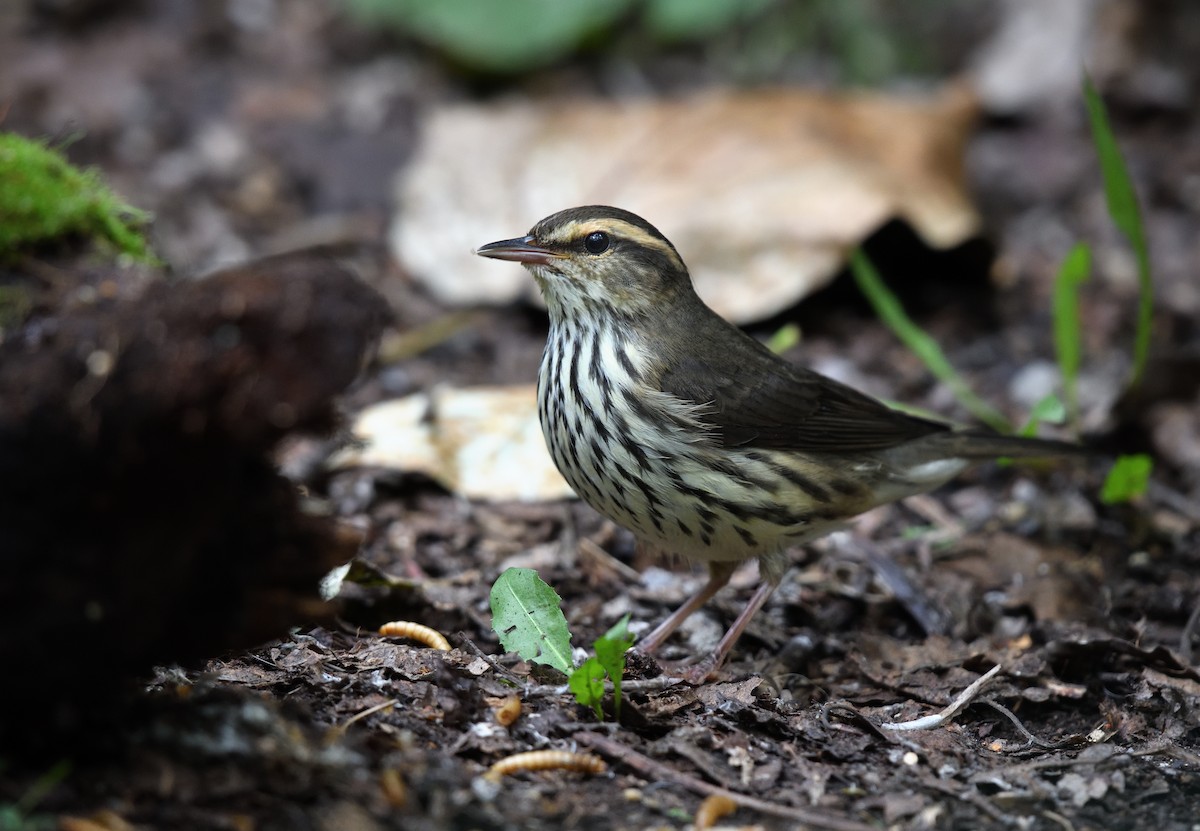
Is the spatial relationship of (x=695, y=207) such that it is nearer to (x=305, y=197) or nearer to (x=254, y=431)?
(x=305, y=197)

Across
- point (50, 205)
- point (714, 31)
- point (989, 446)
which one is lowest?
point (989, 446)

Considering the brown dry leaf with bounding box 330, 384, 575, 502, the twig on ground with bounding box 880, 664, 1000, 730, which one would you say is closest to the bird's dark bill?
the brown dry leaf with bounding box 330, 384, 575, 502

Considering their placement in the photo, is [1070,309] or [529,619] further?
[1070,309]

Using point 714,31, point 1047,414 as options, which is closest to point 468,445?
point 1047,414

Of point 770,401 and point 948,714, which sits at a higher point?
point 770,401

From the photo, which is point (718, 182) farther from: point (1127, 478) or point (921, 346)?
point (1127, 478)

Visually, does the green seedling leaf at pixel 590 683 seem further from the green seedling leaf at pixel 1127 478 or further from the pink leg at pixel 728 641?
the green seedling leaf at pixel 1127 478

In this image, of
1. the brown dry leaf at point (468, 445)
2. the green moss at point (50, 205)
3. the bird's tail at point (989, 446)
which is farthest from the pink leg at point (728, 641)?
the green moss at point (50, 205)

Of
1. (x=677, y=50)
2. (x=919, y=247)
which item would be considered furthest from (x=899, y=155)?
(x=677, y=50)

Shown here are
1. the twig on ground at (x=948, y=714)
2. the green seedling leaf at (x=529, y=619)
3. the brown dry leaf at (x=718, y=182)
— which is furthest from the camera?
the brown dry leaf at (x=718, y=182)
